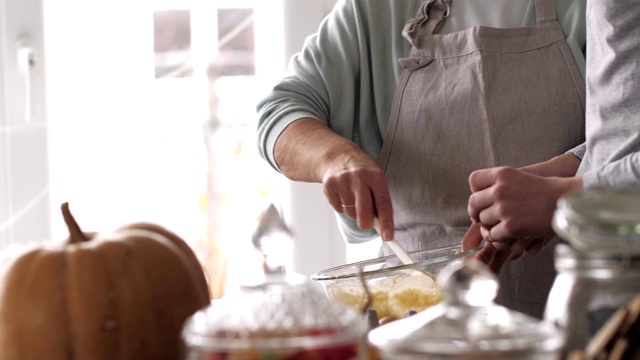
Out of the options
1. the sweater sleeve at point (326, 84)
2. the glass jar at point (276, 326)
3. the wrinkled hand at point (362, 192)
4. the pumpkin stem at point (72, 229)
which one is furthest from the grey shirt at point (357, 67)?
the glass jar at point (276, 326)

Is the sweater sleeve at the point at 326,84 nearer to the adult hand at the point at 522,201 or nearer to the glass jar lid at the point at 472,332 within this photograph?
the adult hand at the point at 522,201

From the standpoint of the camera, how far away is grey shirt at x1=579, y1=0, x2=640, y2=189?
0.94 m

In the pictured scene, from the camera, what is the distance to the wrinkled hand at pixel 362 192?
1.10m

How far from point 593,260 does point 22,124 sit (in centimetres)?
187

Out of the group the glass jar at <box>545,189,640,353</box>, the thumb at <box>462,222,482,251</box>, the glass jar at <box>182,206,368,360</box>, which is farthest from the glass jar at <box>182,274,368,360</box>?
the thumb at <box>462,222,482,251</box>

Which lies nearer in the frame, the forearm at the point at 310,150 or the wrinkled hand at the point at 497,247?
the wrinkled hand at the point at 497,247

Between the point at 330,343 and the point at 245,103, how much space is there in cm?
180

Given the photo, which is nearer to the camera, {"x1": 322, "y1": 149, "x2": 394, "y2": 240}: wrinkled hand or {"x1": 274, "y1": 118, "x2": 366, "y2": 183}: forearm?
{"x1": 322, "y1": 149, "x2": 394, "y2": 240}: wrinkled hand

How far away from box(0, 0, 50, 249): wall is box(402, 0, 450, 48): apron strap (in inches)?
43.4

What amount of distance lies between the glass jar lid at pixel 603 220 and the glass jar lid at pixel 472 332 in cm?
6

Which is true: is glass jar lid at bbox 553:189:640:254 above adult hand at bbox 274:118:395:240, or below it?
above

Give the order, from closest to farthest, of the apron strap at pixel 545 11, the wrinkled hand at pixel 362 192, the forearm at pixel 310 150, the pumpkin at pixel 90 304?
1. the pumpkin at pixel 90 304
2. the wrinkled hand at pixel 362 192
3. the forearm at pixel 310 150
4. the apron strap at pixel 545 11

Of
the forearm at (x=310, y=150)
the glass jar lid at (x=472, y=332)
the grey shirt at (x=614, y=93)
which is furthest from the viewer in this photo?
the forearm at (x=310, y=150)

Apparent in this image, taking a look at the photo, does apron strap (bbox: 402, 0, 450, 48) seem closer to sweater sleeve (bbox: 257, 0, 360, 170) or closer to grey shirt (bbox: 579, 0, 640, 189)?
sweater sleeve (bbox: 257, 0, 360, 170)
